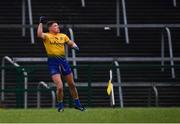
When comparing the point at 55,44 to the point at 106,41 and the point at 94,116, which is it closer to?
the point at 94,116

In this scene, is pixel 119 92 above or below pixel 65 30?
below

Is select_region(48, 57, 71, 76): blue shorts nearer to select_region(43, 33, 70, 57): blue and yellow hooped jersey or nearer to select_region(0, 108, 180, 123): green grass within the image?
select_region(43, 33, 70, 57): blue and yellow hooped jersey

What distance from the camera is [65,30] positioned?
93.0 ft

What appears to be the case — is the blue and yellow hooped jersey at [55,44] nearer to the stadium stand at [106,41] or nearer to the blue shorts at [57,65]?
the blue shorts at [57,65]

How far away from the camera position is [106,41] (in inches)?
1129

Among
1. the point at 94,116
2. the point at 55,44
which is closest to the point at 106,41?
the point at 55,44

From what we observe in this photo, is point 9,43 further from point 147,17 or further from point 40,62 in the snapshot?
point 147,17

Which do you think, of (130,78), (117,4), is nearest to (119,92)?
(130,78)

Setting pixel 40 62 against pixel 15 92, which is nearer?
pixel 15 92

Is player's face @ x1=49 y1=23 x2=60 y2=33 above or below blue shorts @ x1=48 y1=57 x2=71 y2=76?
above

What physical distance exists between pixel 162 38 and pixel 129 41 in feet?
3.57

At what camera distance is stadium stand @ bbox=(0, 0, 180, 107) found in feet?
86.8

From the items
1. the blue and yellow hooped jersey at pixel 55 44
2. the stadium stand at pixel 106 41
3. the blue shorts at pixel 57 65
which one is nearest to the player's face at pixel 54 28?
the blue and yellow hooped jersey at pixel 55 44

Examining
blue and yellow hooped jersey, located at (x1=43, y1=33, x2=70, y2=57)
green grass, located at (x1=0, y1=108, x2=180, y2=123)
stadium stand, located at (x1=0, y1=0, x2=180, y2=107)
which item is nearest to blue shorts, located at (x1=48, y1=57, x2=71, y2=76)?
blue and yellow hooped jersey, located at (x1=43, y1=33, x2=70, y2=57)
